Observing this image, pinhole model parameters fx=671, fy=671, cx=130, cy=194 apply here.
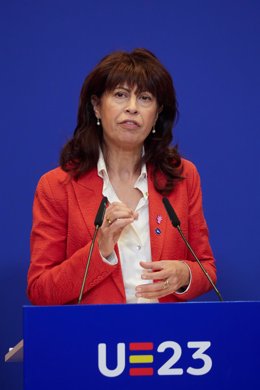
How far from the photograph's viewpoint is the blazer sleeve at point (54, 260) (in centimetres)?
153

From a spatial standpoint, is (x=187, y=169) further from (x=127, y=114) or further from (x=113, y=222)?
(x=113, y=222)

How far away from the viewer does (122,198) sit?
1741 millimetres

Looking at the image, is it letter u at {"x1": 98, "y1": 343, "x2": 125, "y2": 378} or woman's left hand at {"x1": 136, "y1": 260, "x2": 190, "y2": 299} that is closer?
letter u at {"x1": 98, "y1": 343, "x2": 125, "y2": 378}

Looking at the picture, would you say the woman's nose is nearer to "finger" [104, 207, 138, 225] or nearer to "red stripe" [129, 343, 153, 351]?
"finger" [104, 207, 138, 225]

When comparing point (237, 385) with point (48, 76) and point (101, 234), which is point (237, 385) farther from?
point (48, 76)

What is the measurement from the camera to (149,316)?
3.85 ft

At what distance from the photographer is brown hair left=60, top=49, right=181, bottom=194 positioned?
1.72 m

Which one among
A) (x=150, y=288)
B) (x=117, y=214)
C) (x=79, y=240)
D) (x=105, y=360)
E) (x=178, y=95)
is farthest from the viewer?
(x=178, y=95)

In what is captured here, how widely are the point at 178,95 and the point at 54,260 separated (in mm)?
1012

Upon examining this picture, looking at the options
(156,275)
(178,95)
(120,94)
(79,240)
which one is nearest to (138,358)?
(156,275)

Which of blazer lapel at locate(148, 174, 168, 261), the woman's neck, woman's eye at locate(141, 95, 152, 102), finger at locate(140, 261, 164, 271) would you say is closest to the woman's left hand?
finger at locate(140, 261, 164, 271)

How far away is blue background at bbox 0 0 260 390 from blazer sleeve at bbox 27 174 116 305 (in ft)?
2.28

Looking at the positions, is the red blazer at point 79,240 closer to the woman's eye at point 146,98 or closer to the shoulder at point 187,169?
the shoulder at point 187,169

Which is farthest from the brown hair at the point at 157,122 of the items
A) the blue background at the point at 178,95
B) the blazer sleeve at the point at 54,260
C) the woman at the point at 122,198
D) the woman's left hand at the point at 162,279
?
the blue background at the point at 178,95
